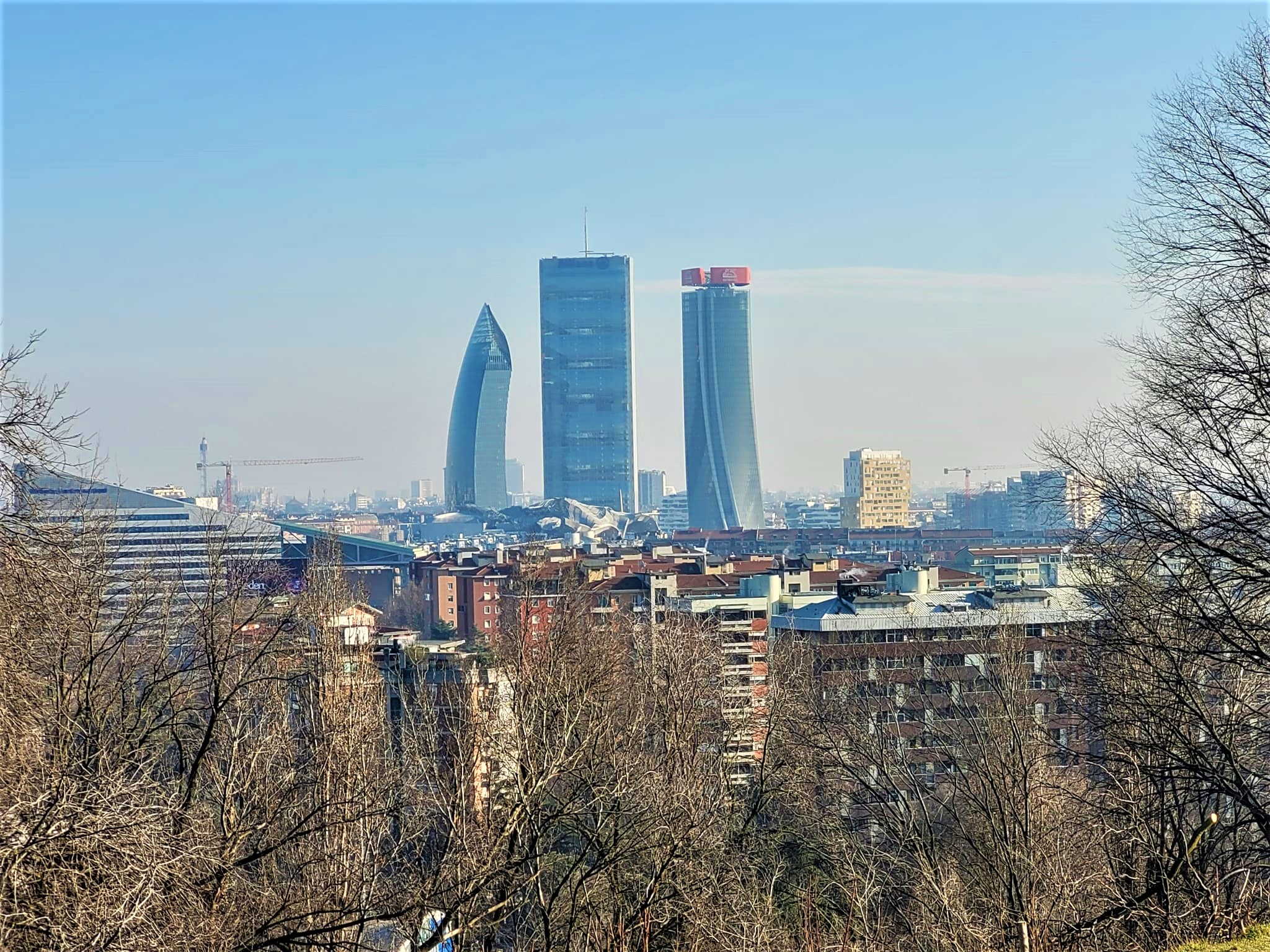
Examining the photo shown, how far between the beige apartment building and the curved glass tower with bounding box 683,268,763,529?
508 inches

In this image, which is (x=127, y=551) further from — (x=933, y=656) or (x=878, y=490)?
(x=878, y=490)

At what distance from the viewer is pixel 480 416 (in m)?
194

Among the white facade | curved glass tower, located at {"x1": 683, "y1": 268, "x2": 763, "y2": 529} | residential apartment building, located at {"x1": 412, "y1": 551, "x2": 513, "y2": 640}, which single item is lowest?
residential apartment building, located at {"x1": 412, "y1": 551, "x2": 513, "y2": 640}

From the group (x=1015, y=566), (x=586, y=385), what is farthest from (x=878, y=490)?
(x=1015, y=566)

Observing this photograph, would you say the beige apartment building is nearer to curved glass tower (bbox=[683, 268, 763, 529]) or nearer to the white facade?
curved glass tower (bbox=[683, 268, 763, 529])

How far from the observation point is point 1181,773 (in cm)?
1007

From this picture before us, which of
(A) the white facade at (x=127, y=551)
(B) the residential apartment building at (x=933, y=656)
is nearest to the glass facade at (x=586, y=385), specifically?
(B) the residential apartment building at (x=933, y=656)

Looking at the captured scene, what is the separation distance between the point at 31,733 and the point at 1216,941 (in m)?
7.00

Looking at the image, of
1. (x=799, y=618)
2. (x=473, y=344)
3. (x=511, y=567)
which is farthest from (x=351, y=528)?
(x=799, y=618)

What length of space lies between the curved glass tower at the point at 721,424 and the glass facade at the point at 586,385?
11.2m

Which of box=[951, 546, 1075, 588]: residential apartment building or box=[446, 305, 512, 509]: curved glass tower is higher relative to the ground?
box=[446, 305, 512, 509]: curved glass tower

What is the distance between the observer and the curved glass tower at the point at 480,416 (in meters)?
194

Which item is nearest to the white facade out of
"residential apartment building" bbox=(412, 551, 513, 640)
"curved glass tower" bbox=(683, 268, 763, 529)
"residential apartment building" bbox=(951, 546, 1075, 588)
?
"residential apartment building" bbox=(412, 551, 513, 640)

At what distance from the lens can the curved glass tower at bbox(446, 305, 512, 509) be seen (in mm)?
193500
